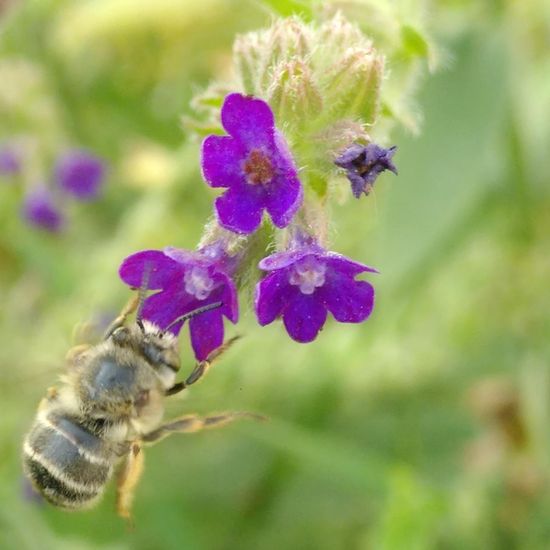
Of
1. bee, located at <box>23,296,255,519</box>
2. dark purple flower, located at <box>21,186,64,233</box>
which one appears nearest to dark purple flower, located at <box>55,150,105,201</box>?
dark purple flower, located at <box>21,186,64,233</box>

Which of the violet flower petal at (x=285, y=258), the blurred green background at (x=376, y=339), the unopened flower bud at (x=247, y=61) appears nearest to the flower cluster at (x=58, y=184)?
the blurred green background at (x=376, y=339)

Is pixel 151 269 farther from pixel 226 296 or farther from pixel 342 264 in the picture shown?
pixel 342 264

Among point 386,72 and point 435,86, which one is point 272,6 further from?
point 435,86

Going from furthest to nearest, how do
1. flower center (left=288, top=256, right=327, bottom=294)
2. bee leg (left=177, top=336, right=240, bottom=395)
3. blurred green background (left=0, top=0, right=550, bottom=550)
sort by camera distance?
1. blurred green background (left=0, top=0, right=550, bottom=550)
2. bee leg (left=177, top=336, right=240, bottom=395)
3. flower center (left=288, top=256, right=327, bottom=294)

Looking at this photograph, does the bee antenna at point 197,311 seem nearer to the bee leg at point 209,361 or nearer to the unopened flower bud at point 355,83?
the bee leg at point 209,361

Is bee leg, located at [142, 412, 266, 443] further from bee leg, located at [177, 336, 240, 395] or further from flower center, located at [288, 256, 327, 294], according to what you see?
flower center, located at [288, 256, 327, 294]

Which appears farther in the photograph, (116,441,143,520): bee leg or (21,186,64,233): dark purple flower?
(21,186,64,233): dark purple flower
